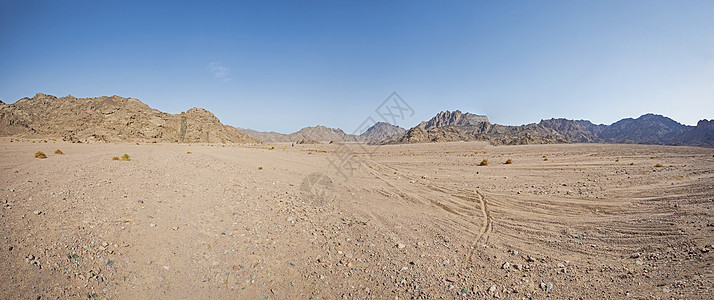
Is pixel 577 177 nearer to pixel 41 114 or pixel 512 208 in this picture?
pixel 512 208

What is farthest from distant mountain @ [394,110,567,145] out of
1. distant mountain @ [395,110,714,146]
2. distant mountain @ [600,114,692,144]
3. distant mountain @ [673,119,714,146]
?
distant mountain @ [600,114,692,144]

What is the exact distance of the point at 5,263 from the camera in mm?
3680

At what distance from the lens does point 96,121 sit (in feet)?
165

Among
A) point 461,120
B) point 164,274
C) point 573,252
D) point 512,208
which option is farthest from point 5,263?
point 461,120

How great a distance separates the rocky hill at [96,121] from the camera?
157 ft

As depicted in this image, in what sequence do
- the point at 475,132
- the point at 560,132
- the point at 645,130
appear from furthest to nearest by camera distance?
1. the point at 560,132
2. the point at 645,130
3. the point at 475,132

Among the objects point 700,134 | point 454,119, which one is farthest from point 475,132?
point 700,134

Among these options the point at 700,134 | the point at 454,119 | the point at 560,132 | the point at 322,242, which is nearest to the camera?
the point at 322,242

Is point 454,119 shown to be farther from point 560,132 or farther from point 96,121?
point 96,121

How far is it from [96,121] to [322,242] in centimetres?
6500

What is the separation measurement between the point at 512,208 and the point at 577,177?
289 inches

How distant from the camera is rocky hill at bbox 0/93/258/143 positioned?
4800cm

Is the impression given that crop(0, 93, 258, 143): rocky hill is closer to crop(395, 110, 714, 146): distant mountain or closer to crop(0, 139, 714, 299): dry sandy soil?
crop(0, 139, 714, 299): dry sandy soil

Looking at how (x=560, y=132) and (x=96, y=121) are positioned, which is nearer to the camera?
(x=96, y=121)
